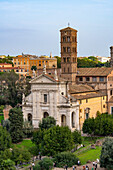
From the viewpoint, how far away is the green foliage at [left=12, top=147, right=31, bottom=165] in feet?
140

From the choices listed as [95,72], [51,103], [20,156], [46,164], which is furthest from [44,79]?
[46,164]

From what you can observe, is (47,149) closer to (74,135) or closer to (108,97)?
(74,135)

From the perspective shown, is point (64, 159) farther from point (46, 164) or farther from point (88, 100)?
point (88, 100)

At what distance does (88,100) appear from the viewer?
2569 inches

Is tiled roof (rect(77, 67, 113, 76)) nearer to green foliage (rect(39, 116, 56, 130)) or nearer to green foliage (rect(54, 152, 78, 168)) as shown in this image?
green foliage (rect(39, 116, 56, 130))

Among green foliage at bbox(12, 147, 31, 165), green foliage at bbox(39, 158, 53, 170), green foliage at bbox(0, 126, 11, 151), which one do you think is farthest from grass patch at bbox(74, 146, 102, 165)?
green foliage at bbox(0, 126, 11, 151)

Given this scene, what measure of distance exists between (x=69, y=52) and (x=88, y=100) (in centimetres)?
1247

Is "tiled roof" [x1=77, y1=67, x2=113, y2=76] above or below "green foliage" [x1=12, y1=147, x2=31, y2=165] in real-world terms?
above

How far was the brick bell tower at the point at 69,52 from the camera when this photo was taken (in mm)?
72412

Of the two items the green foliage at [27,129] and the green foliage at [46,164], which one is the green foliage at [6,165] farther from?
the green foliage at [27,129]

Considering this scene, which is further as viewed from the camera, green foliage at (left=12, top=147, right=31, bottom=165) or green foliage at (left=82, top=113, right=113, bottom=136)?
green foliage at (left=82, top=113, right=113, bottom=136)

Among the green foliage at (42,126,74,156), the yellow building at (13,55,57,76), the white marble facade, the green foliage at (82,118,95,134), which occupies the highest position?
the yellow building at (13,55,57,76)

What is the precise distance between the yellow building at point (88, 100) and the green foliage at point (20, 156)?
814 inches

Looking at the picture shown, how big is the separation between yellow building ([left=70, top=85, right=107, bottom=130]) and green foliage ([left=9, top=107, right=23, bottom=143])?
10971 millimetres
